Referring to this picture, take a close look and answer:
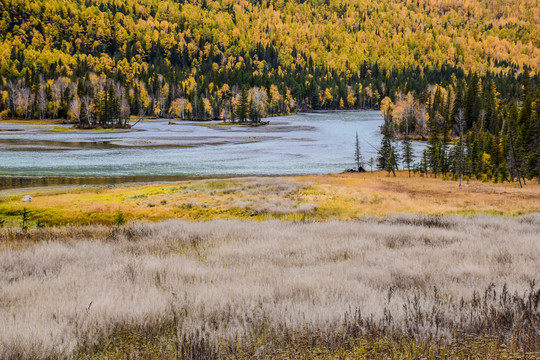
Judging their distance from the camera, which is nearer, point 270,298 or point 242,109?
point 270,298

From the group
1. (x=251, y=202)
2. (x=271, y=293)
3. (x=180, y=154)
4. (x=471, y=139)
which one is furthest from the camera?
(x=471, y=139)

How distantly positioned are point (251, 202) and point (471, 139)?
62.3m

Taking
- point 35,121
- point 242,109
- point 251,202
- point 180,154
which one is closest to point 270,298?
point 251,202

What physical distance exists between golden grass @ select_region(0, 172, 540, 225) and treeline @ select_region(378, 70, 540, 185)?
11.5 m

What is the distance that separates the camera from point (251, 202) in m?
27.9

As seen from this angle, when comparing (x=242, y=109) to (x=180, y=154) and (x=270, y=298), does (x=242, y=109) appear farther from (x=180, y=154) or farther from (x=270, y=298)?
(x=270, y=298)

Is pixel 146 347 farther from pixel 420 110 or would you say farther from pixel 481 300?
pixel 420 110

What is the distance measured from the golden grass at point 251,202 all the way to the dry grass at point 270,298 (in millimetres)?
10843

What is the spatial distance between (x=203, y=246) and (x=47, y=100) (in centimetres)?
14575

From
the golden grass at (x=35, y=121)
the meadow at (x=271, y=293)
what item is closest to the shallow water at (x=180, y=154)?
the golden grass at (x=35, y=121)

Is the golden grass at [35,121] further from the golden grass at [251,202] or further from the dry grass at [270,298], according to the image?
the dry grass at [270,298]

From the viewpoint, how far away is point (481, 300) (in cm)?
611

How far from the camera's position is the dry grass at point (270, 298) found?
4.46 meters

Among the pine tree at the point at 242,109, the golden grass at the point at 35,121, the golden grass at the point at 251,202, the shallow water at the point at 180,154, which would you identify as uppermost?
the pine tree at the point at 242,109
